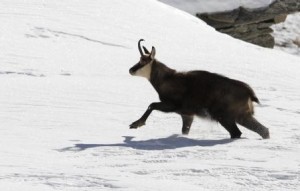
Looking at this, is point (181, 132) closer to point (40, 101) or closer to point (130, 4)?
point (40, 101)

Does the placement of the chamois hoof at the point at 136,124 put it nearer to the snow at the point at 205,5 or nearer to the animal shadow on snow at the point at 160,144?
the animal shadow on snow at the point at 160,144

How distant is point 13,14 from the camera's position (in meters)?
16.4

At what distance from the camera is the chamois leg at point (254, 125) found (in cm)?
935

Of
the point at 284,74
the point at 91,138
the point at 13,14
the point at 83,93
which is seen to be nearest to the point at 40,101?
the point at 83,93

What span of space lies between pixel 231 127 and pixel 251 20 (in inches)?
538

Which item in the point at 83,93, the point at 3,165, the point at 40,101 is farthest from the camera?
the point at 83,93

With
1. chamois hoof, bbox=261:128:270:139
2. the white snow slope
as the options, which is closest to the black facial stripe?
the white snow slope

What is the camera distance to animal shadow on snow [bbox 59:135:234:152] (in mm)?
8461

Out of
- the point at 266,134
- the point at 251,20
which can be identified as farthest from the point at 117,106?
the point at 251,20

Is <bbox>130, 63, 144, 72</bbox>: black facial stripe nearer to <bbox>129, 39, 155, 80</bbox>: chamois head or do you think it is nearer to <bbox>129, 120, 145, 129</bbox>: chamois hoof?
<bbox>129, 39, 155, 80</bbox>: chamois head

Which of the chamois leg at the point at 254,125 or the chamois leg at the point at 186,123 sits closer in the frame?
the chamois leg at the point at 254,125

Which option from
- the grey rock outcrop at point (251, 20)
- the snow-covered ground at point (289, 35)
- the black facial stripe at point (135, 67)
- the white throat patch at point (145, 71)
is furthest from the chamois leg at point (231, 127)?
the snow-covered ground at point (289, 35)

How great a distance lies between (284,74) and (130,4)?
435 centimetres

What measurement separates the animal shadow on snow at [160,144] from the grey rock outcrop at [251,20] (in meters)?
13.1
